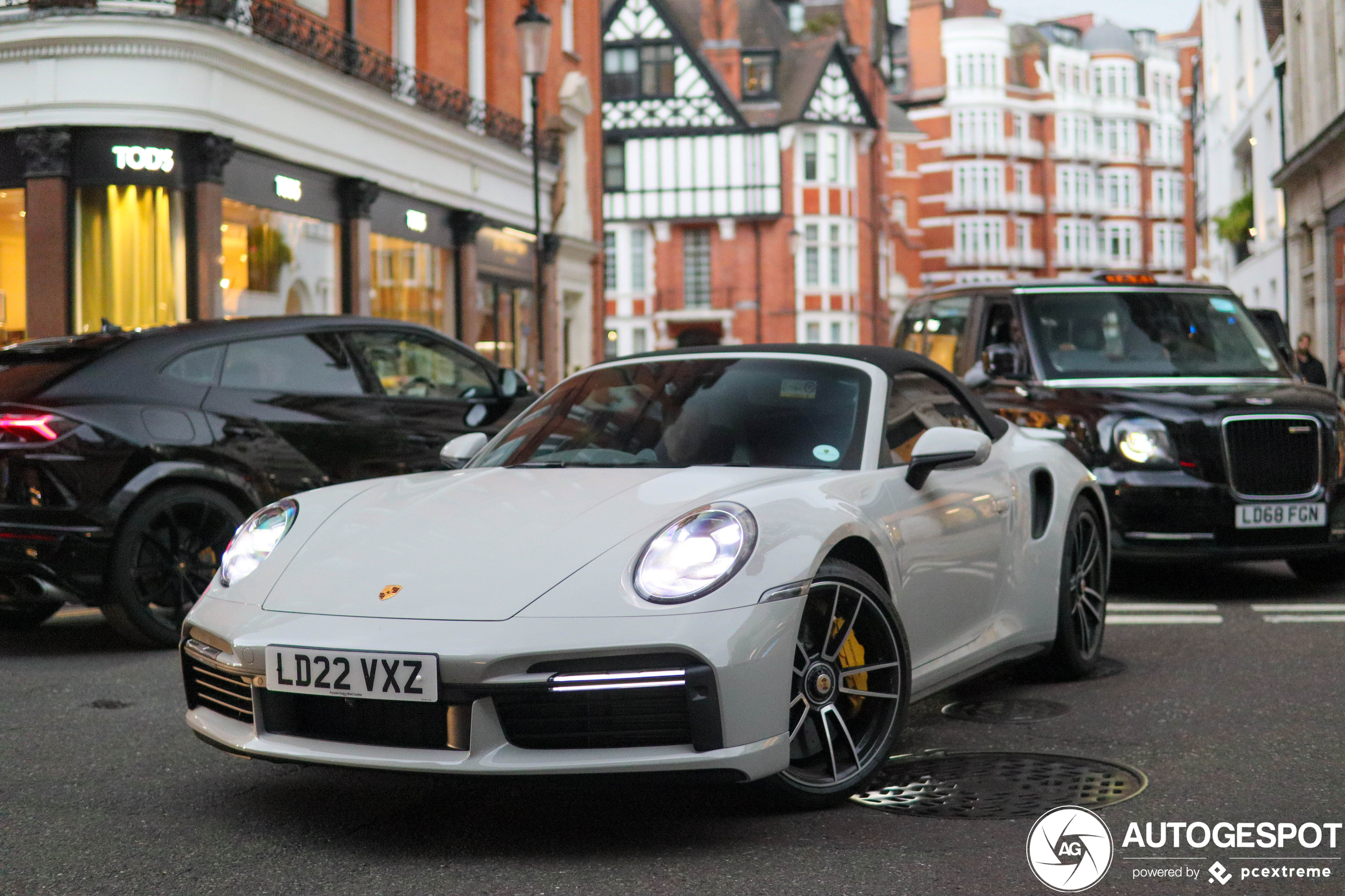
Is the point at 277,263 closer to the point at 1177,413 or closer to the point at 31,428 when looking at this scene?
the point at 31,428

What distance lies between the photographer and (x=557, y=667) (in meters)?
3.62

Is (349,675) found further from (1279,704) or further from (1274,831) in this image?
(1279,704)

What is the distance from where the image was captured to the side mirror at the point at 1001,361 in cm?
959

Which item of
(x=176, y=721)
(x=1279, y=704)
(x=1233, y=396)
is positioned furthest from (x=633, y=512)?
(x=1233, y=396)

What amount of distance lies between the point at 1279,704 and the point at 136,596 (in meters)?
4.87

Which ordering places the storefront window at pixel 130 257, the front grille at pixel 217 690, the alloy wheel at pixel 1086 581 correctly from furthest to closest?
the storefront window at pixel 130 257, the alloy wheel at pixel 1086 581, the front grille at pixel 217 690

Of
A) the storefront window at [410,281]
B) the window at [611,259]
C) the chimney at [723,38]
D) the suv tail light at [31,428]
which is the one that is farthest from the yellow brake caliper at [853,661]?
the chimney at [723,38]

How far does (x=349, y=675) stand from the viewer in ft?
11.9

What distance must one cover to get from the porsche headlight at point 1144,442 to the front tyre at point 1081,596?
7.04 ft

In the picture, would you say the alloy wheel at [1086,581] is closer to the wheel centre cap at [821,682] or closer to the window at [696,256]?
the wheel centre cap at [821,682]

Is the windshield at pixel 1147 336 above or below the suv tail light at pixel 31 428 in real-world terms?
above

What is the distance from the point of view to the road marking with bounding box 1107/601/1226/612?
8195 mm

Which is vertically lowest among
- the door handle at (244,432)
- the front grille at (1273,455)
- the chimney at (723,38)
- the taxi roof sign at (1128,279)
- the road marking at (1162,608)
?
the road marking at (1162,608)

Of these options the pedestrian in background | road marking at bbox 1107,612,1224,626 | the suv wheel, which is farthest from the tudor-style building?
the suv wheel
